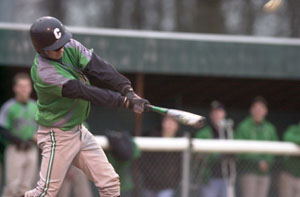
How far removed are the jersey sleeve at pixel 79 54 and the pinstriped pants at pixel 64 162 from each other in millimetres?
556

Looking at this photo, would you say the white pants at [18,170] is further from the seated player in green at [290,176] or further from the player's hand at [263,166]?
the seated player in green at [290,176]

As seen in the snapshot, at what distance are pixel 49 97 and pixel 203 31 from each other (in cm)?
587

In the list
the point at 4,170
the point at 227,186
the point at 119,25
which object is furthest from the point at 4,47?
the point at 227,186

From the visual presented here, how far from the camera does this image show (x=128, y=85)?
448 cm

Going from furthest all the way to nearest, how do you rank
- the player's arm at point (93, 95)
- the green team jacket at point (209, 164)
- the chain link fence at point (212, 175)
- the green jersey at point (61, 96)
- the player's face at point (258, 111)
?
1. the player's face at point (258, 111)
2. the green team jacket at point (209, 164)
3. the chain link fence at point (212, 175)
4. the green jersey at point (61, 96)
5. the player's arm at point (93, 95)

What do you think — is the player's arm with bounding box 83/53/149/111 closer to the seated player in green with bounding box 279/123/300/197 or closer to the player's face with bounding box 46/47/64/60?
the player's face with bounding box 46/47/64/60

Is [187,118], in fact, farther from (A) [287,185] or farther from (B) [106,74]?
(A) [287,185]

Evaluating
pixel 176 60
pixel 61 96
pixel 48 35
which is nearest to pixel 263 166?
pixel 176 60

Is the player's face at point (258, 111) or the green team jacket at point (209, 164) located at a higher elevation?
the player's face at point (258, 111)

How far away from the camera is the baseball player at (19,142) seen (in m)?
6.61

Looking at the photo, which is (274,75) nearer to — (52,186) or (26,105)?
(26,105)

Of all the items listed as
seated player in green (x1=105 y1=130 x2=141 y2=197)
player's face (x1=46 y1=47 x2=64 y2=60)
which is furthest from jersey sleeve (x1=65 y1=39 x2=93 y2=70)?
seated player in green (x1=105 y1=130 x2=141 y2=197)

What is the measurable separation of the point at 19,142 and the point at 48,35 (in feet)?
8.81

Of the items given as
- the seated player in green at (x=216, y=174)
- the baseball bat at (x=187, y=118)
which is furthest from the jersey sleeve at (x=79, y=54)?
the seated player in green at (x=216, y=174)
